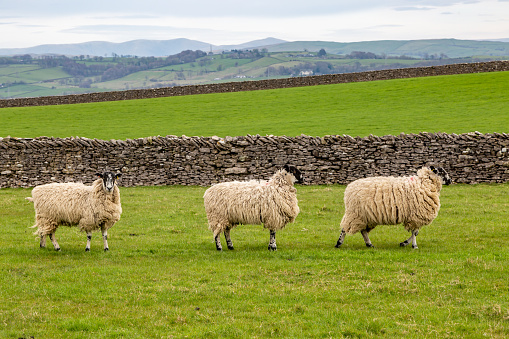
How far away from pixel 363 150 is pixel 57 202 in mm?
13085

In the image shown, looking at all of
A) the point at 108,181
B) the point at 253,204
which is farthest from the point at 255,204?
the point at 108,181

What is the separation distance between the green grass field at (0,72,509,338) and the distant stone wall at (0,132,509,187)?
1.37m

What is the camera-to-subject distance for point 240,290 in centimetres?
848

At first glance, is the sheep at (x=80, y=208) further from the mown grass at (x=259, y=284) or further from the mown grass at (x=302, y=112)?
the mown grass at (x=302, y=112)

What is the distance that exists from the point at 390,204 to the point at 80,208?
654cm

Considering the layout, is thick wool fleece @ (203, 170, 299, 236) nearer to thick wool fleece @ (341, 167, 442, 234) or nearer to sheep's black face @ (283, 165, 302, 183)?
sheep's black face @ (283, 165, 302, 183)

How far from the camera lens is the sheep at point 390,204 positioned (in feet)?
36.9

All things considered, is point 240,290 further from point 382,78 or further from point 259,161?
point 382,78

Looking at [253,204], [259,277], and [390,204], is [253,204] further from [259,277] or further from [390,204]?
[390,204]

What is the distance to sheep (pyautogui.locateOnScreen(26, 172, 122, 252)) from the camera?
11.5 meters

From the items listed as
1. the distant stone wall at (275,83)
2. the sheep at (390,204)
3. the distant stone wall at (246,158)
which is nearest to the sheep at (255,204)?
the sheep at (390,204)

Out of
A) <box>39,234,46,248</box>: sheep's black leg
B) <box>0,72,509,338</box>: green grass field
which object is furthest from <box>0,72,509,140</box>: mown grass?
<box>39,234,46,248</box>: sheep's black leg

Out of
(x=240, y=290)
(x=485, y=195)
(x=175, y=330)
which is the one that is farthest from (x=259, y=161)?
(x=175, y=330)

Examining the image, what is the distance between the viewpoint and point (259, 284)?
8812 mm
